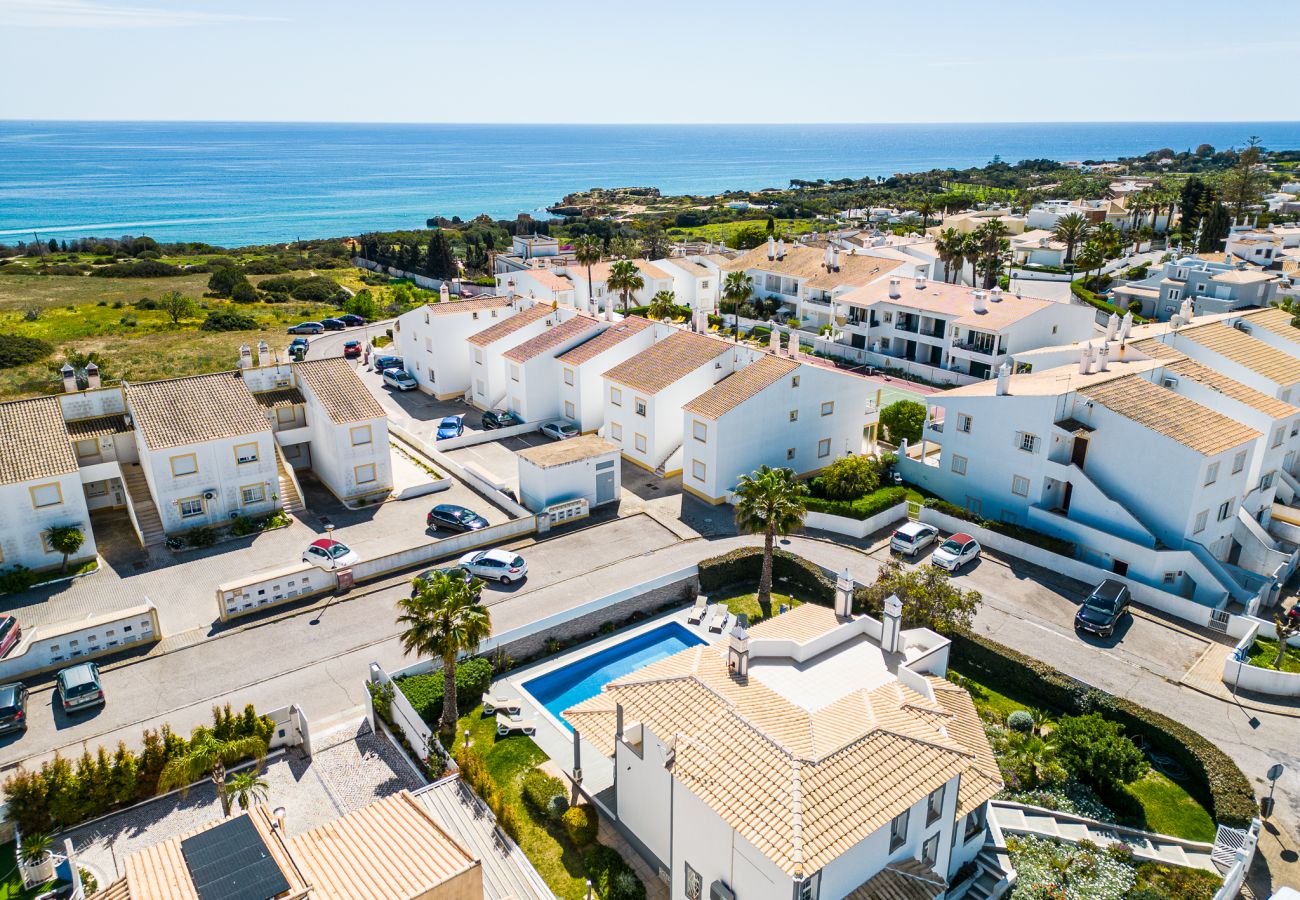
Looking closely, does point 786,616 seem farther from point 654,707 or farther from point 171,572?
point 171,572

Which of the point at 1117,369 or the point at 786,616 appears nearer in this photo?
the point at 786,616

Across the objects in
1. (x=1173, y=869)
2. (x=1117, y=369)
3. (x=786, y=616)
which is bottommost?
(x=1173, y=869)

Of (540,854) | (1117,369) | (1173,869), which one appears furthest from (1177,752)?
(1117,369)

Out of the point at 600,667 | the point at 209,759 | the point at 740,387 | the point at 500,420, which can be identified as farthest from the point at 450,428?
the point at 209,759

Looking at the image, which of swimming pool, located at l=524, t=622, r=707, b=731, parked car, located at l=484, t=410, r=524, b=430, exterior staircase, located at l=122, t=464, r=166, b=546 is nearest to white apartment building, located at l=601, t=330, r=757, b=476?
parked car, located at l=484, t=410, r=524, b=430

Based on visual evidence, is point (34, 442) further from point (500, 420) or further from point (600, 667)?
point (600, 667)
